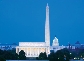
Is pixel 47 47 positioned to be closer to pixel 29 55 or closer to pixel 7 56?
pixel 29 55

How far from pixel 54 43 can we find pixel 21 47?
58.0m

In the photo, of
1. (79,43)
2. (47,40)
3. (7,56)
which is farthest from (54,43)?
(7,56)

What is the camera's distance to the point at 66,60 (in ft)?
149

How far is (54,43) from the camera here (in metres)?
145

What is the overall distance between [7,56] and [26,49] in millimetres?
32780

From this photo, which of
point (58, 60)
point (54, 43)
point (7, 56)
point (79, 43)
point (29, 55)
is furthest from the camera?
point (79, 43)

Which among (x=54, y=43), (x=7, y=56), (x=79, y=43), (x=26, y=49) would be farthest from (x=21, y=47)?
(x=79, y=43)

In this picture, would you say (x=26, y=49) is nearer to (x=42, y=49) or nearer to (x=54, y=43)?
(x=42, y=49)

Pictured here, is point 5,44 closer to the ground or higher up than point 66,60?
higher up

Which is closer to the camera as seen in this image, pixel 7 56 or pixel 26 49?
pixel 7 56

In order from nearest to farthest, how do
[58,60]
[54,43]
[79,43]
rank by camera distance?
[58,60] < [54,43] < [79,43]

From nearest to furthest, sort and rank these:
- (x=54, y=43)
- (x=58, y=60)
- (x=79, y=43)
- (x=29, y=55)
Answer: (x=58, y=60), (x=29, y=55), (x=54, y=43), (x=79, y=43)

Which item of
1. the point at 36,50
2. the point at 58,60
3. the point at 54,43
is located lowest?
the point at 58,60

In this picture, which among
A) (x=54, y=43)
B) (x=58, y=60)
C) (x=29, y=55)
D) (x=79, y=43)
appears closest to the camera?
(x=58, y=60)
